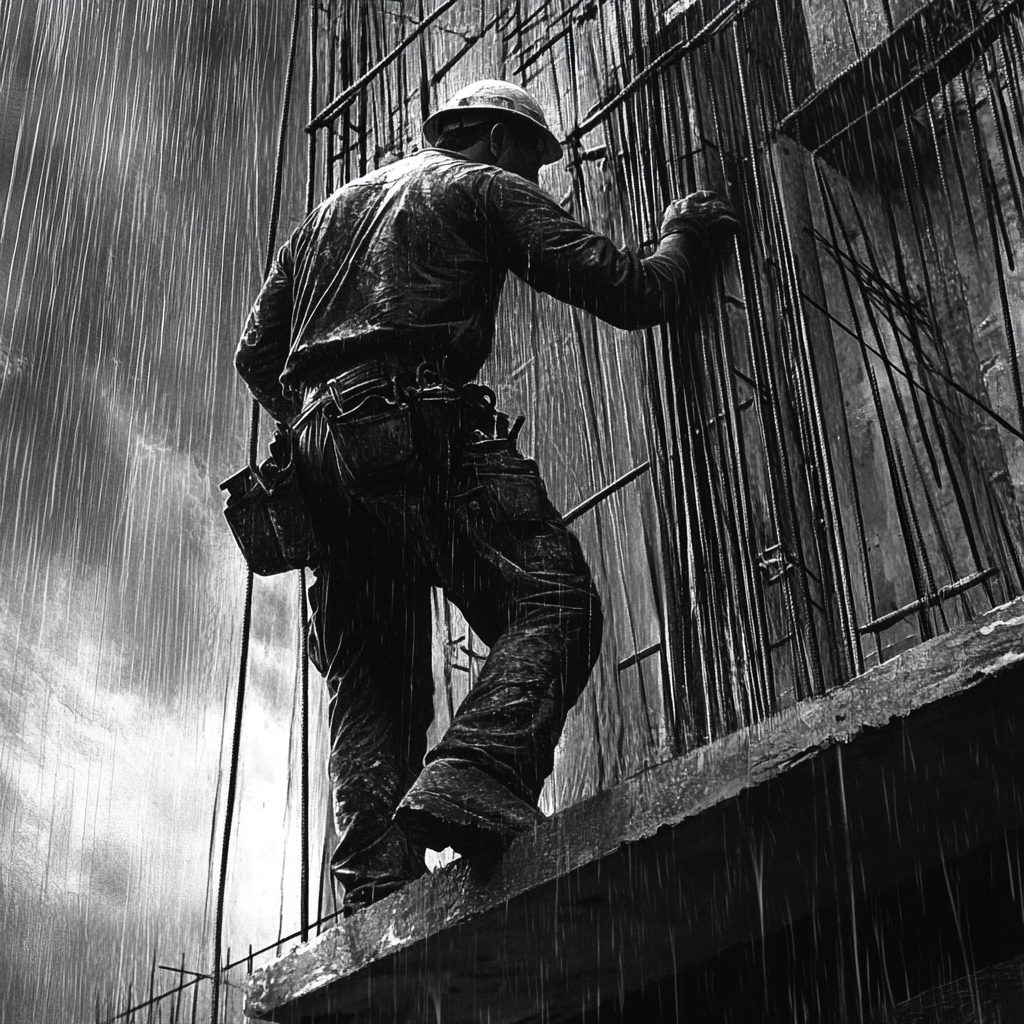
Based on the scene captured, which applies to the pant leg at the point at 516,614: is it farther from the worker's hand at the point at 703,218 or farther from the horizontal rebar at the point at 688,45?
the horizontal rebar at the point at 688,45

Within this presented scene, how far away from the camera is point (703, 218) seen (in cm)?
568

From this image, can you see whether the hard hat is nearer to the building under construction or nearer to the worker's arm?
the worker's arm

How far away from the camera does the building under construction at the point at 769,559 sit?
3818 mm

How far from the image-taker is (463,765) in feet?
14.1

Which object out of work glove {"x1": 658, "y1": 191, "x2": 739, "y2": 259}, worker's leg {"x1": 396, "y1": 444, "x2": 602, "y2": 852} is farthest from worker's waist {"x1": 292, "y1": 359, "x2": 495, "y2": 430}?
work glove {"x1": 658, "y1": 191, "x2": 739, "y2": 259}

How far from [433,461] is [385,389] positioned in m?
0.29

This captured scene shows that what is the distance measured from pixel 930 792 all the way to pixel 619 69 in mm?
7658

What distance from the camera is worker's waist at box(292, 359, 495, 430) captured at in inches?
193

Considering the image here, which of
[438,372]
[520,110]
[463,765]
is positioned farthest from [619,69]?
[463,765]

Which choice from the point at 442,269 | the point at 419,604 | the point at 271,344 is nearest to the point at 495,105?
the point at 442,269

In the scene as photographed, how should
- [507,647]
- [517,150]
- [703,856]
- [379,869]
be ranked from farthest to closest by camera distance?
[517,150], [379,869], [507,647], [703,856]

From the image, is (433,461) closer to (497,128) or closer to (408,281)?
(408,281)

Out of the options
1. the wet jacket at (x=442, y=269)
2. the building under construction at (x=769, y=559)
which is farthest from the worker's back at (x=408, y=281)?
the building under construction at (x=769, y=559)

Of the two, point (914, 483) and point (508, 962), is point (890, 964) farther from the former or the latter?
point (914, 483)
